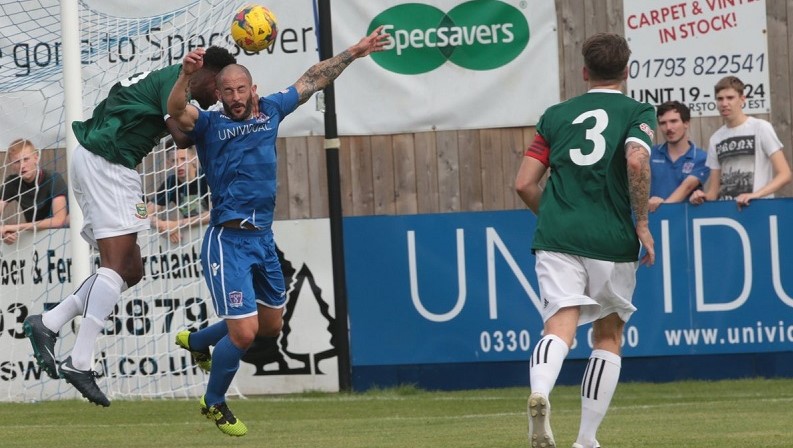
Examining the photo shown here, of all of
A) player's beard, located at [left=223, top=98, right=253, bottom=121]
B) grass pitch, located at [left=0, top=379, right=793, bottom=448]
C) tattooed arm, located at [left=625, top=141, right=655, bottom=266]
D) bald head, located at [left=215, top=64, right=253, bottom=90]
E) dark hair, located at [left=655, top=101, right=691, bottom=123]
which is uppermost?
bald head, located at [left=215, top=64, right=253, bottom=90]

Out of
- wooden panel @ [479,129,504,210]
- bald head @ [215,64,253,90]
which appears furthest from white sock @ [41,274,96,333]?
wooden panel @ [479,129,504,210]

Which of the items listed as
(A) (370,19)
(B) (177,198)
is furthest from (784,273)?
(B) (177,198)

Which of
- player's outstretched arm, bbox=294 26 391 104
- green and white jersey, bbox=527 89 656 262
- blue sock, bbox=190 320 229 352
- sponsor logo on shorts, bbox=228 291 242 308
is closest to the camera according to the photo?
green and white jersey, bbox=527 89 656 262

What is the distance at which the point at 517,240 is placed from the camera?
12.5 meters

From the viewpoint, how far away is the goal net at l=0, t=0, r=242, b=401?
486 inches

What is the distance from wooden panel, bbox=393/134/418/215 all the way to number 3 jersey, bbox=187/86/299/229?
4.93 meters

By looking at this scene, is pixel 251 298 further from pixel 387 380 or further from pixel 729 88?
pixel 729 88

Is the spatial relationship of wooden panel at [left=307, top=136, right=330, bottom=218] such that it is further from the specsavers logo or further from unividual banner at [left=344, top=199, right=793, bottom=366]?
the specsavers logo

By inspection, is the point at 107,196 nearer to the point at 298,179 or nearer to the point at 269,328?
the point at 269,328

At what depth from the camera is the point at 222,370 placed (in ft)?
27.5

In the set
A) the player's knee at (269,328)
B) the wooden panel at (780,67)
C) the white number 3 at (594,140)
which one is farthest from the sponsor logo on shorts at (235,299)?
the wooden panel at (780,67)

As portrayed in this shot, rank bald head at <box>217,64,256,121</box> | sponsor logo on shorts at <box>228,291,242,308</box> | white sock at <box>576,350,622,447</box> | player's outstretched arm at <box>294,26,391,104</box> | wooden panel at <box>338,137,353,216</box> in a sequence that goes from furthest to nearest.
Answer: wooden panel at <box>338,137,353,216</box> → player's outstretched arm at <box>294,26,391,104</box> → sponsor logo on shorts at <box>228,291,242,308</box> → bald head at <box>217,64,256,121</box> → white sock at <box>576,350,622,447</box>

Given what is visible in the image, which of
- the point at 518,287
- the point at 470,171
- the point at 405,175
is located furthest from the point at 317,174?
the point at 518,287

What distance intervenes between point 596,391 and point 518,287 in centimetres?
553
